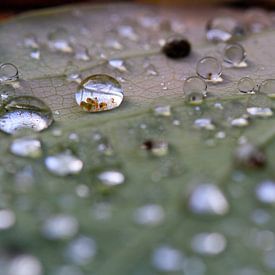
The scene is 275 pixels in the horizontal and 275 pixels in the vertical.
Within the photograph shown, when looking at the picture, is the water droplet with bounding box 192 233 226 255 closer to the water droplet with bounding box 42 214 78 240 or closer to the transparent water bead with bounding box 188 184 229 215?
the transparent water bead with bounding box 188 184 229 215

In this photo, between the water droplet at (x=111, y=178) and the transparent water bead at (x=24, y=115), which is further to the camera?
the transparent water bead at (x=24, y=115)

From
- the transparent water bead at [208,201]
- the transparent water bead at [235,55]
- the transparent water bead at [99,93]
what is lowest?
the transparent water bead at [208,201]

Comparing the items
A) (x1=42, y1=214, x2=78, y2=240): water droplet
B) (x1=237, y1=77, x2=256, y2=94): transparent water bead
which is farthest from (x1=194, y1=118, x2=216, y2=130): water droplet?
(x1=42, y1=214, x2=78, y2=240): water droplet

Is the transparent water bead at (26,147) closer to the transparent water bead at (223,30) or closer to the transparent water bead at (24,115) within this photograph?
the transparent water bead at (24,115)

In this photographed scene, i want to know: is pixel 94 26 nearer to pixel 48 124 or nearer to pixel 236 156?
pixel 48 124

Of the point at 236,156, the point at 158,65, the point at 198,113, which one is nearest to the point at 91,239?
the point at 236,156

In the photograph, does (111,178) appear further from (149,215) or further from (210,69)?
(210,69)

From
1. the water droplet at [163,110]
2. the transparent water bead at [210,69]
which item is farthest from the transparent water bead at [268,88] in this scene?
the water droplet at [163,110]

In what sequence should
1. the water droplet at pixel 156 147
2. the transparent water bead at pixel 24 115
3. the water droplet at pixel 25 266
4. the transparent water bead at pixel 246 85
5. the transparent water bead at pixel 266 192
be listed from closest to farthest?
the water droplet at pixel 25 266, the transparent water bead at pixel 266 192, the water droplet at pixel 156 147, the transparent water bead at pixel 24 115, the transparent water bead at pixel 246 85
